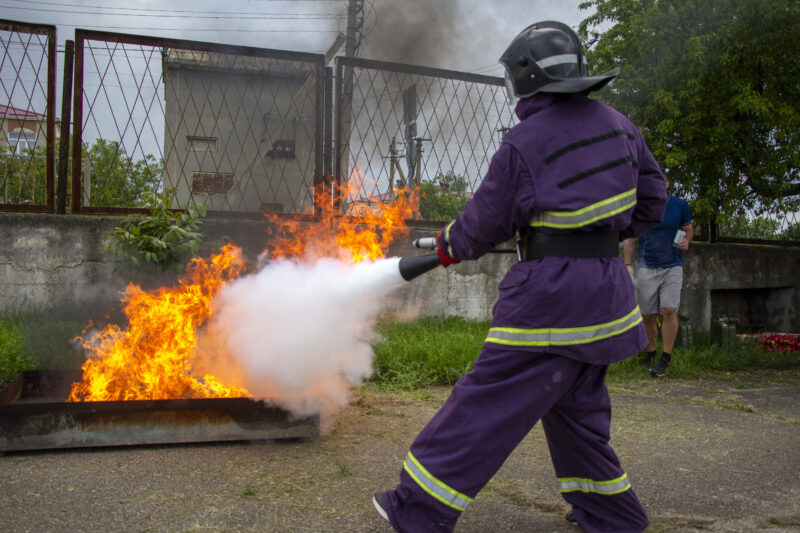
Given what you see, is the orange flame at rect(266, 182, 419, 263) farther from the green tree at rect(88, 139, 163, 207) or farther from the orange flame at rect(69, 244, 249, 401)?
the orange flame at rect(69, 244, 249, 401)

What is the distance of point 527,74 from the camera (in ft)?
7.50

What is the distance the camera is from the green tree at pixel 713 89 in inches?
234

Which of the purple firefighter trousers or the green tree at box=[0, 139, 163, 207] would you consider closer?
the purple firefighter trousers

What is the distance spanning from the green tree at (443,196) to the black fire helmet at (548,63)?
4.44 m

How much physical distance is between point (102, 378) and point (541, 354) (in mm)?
2742

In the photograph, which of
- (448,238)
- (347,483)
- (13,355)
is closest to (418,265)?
(448,238)

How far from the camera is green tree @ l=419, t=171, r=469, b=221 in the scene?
6.98 metres

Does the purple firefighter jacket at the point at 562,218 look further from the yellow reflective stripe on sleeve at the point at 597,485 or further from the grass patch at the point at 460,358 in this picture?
the grass patch at the point at 460,358

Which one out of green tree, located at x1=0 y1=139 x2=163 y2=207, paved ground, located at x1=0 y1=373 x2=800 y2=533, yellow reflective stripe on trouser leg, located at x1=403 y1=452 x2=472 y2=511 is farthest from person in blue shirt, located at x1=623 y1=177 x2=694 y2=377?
green tree, located at x1=0 y1=139 x2=163 y2=207

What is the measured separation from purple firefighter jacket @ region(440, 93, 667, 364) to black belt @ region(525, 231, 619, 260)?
2 centimetres

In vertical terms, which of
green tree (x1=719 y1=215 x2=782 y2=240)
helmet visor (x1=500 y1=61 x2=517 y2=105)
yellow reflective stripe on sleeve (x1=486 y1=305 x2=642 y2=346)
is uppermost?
helmet visor (x1=500 y1=61 x2=517 y2=105)

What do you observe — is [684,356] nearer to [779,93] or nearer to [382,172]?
[779,93]

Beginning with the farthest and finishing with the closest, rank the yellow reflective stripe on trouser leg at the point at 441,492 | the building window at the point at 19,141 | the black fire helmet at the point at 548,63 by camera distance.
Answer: the building window at the point at 19,141, the black fire helmet at the point at 548,63, the yellow reflective stripe on trouser leg at the point at 441,492

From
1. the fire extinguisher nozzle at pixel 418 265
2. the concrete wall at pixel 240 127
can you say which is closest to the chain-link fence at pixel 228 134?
the concrete wall at pixel 240 127
